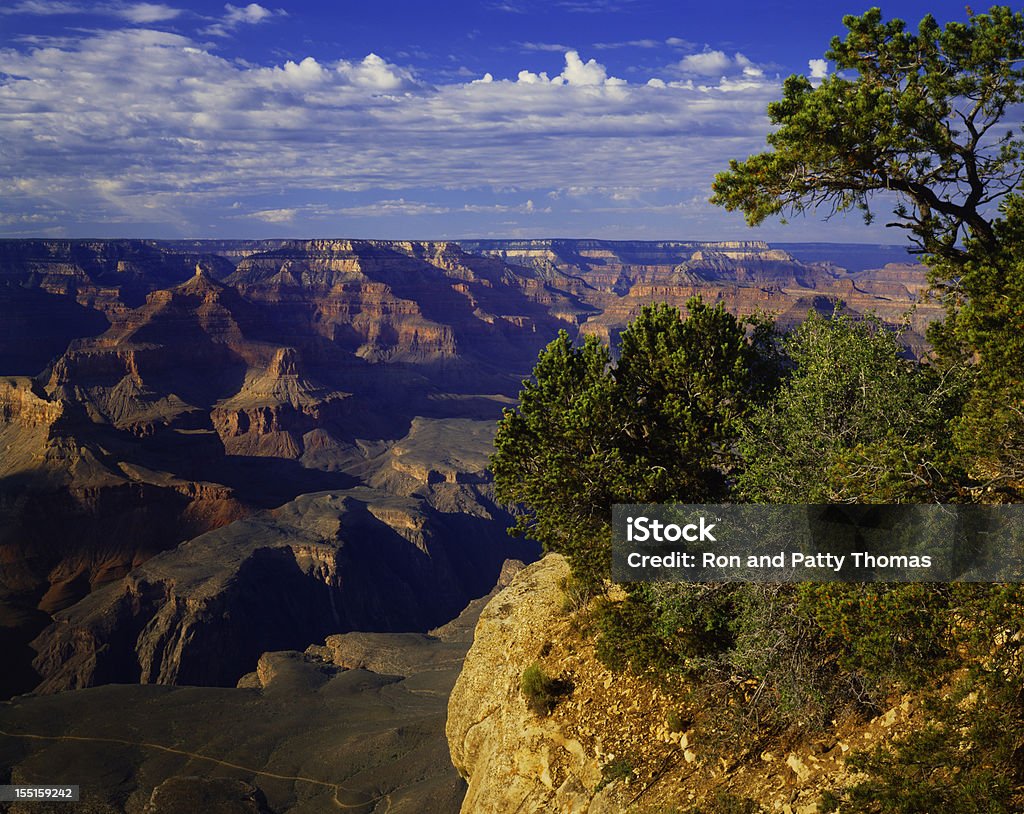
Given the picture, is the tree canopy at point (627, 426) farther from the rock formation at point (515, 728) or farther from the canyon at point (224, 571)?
the canyon at point (224, 571)

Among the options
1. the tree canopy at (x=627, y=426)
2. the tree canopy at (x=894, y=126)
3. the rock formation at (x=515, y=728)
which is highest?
the tree canopy at (x=894, y=126)

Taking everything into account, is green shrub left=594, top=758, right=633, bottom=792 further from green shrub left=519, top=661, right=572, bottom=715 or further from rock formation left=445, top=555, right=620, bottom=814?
green shrub left=519, top=661, right=572, bottom=715

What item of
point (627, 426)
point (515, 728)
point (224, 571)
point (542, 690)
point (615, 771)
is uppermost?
point (627, 426)

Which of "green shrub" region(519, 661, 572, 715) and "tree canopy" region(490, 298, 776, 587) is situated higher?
"tree canopy" region(490, 298, 776, 587)

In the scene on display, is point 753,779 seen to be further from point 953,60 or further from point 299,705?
point 299,705

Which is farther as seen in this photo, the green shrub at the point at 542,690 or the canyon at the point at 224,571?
the canyon at the point at 224,571

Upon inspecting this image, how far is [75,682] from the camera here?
8288 cm

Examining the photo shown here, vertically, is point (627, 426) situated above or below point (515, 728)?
above

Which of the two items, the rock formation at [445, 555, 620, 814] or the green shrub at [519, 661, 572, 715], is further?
the green shrub at [519, 661, 572, 715]

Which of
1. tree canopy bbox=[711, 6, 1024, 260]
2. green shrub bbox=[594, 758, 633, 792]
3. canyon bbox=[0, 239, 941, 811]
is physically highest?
tree canopy bbox=[711, 6, 1024, 260]

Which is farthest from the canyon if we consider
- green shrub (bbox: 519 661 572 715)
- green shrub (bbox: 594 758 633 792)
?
green shrub (bbox: 519 661 572 715)

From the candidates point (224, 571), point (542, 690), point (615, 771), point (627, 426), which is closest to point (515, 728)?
point (542, 690)

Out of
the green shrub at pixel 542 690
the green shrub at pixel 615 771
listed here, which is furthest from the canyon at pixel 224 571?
the green shrub at pixel 542 690

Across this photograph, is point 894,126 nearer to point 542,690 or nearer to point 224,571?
point 542,690
